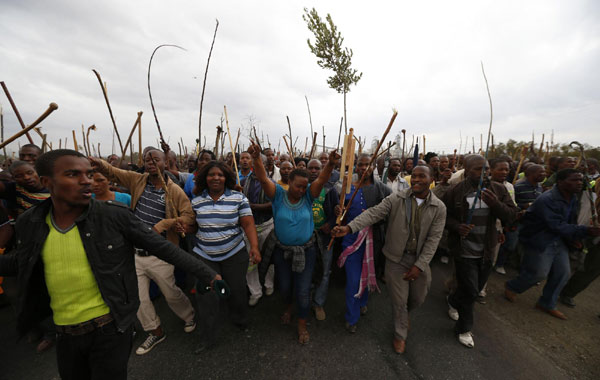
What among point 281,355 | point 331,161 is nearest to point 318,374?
point 281,355

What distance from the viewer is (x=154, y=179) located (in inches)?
109

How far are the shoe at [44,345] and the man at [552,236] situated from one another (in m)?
6.43

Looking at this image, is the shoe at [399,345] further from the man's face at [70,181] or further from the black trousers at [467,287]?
the man's face at [70,181]

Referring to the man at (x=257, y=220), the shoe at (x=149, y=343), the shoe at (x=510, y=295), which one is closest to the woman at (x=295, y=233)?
the man at (x=257, y=220)

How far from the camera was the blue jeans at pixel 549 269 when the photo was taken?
3.21 m

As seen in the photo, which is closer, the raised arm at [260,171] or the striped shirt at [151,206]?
the raised arm at [260,171]

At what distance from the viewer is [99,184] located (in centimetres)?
254

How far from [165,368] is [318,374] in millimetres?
1649

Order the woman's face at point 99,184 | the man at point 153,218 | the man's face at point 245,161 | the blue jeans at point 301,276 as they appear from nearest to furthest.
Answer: the woman's face at point 99,184 → the man at point 153,218 → the blue jeans at point 301,276 → the man's face at point 245,161

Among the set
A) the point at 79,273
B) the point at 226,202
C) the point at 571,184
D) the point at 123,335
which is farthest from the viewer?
the point at 571,184

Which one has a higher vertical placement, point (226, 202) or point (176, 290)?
point (226, 202)

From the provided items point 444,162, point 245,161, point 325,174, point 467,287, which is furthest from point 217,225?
point 444,162

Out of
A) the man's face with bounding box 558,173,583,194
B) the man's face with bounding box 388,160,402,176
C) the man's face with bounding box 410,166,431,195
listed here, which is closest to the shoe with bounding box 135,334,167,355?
the man's face with bounding box 410,166,431,195

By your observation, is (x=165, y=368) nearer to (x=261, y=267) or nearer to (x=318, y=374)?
(x=261, y=267)
